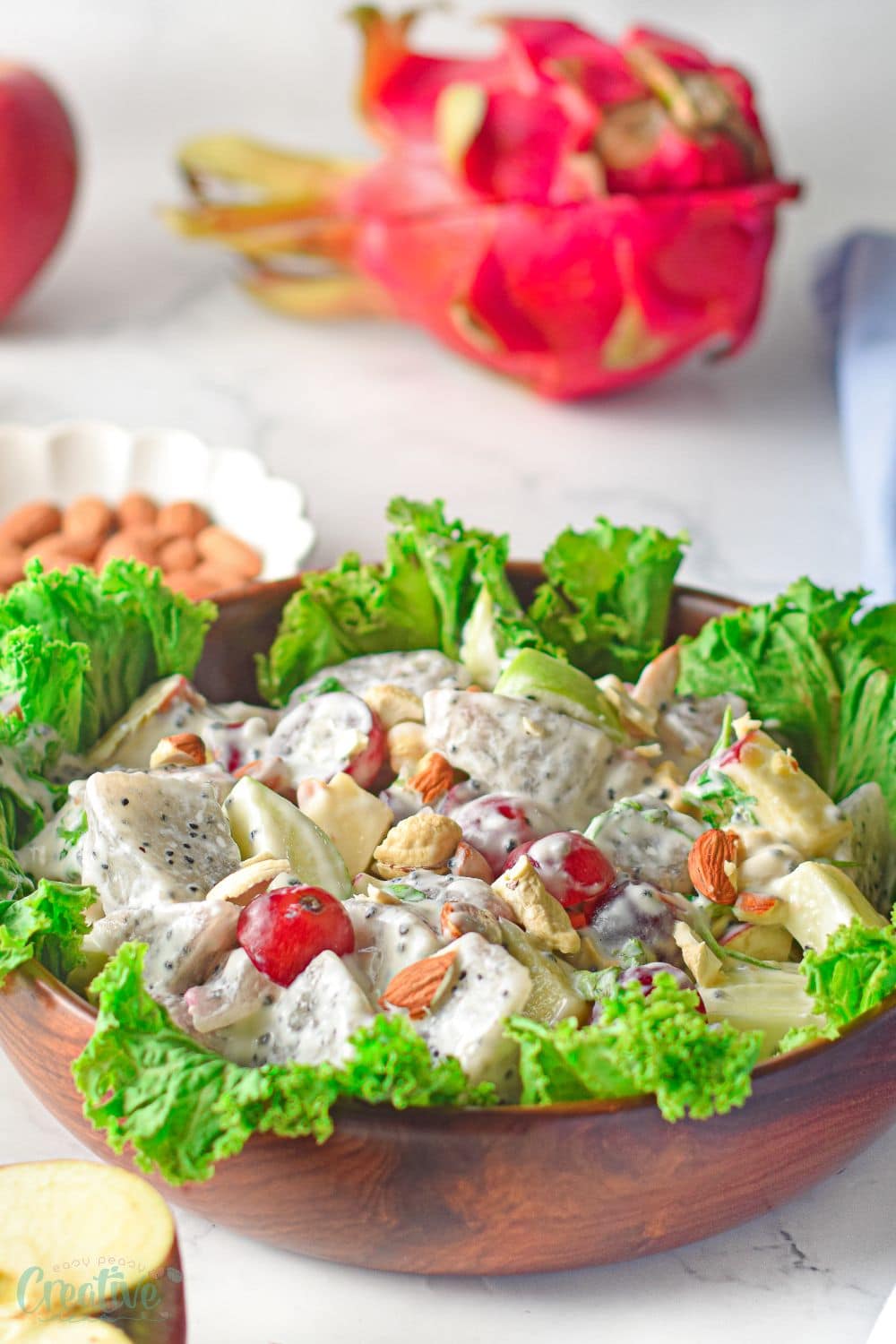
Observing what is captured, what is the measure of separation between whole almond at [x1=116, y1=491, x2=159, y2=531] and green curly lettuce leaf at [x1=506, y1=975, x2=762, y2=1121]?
47.1 inches

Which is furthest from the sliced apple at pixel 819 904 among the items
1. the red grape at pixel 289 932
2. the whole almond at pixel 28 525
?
the whole almond at pixel 28 525

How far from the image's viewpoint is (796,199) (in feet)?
7.68

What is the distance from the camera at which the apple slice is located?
3.01 feet

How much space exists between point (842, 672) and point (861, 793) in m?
0.15

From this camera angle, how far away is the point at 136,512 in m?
2.07

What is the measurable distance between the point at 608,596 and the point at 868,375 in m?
0.93

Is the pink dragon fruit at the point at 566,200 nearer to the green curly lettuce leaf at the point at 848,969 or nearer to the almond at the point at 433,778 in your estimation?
the almond at the point at 433,778

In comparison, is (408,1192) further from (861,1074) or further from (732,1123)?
(861,1074)

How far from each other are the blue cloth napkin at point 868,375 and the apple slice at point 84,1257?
126 cm

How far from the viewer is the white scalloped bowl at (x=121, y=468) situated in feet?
6.88

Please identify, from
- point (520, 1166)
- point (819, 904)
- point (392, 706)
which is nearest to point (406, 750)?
point (392, 706)

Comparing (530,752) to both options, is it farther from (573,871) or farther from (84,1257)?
(84,1257)

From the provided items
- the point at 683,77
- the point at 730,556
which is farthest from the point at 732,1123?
the point at 683,77

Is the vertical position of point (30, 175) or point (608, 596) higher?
point (30, 175)
